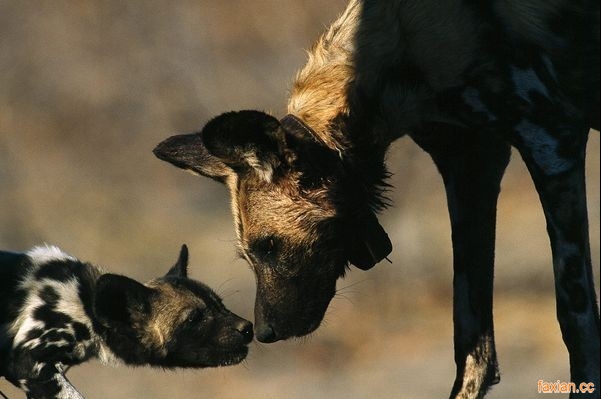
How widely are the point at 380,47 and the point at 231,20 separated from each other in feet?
13.0

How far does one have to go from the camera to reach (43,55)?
712 centimetres

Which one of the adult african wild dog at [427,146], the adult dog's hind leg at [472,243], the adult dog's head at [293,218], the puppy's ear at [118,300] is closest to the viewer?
the adult african wild dog at [427,146]

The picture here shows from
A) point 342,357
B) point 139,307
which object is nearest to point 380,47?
point 139,307

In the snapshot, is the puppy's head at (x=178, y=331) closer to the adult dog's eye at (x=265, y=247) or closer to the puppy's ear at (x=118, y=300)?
the puppy's ear at (x=118, y=300)

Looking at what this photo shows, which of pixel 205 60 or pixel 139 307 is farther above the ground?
pixel 205 60

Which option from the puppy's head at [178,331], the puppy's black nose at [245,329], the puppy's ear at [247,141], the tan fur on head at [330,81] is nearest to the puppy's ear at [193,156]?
the puppy's ear at [247,141]

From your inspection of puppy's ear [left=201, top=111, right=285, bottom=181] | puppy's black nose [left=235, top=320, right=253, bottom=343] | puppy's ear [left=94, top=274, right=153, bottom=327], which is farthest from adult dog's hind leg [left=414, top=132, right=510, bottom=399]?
puppy's ear [left=94, top=274, right=153, bottom=327]

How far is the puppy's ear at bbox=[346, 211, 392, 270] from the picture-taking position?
3586 millimetres

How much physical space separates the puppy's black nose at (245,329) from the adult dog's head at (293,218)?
49 centimetres

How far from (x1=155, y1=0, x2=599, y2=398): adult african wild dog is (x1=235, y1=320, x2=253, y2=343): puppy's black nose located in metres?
0.49

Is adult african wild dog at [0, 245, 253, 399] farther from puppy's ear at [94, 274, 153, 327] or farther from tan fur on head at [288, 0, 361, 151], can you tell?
tan fur on head at [288, 0, 361, 151]

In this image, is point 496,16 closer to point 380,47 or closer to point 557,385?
point 380,47

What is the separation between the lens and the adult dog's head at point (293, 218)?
3.42 m

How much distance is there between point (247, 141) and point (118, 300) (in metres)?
0.94
